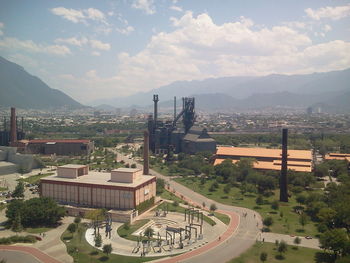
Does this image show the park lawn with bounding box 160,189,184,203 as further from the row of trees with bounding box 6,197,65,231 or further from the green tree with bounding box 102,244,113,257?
the green tree with bounding box 102,244,113,257

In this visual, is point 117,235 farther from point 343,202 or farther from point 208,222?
point 343,202

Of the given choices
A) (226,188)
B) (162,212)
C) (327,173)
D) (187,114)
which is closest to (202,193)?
(226,188)

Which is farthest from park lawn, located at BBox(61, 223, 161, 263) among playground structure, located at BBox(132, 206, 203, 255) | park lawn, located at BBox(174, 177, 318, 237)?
park lawn, located at BBox(174, 177, 318, 237)

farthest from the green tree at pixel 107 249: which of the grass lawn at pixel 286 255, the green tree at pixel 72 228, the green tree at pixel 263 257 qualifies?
the green tree at pixel 263 257

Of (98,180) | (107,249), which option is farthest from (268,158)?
(107,249)

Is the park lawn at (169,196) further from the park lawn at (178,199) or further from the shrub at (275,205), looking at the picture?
the shrub at (275,205)

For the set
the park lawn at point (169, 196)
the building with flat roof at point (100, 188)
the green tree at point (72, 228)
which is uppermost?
the building with flat roof at point (100, 188)

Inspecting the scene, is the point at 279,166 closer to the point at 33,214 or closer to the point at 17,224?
the point at 33,214
